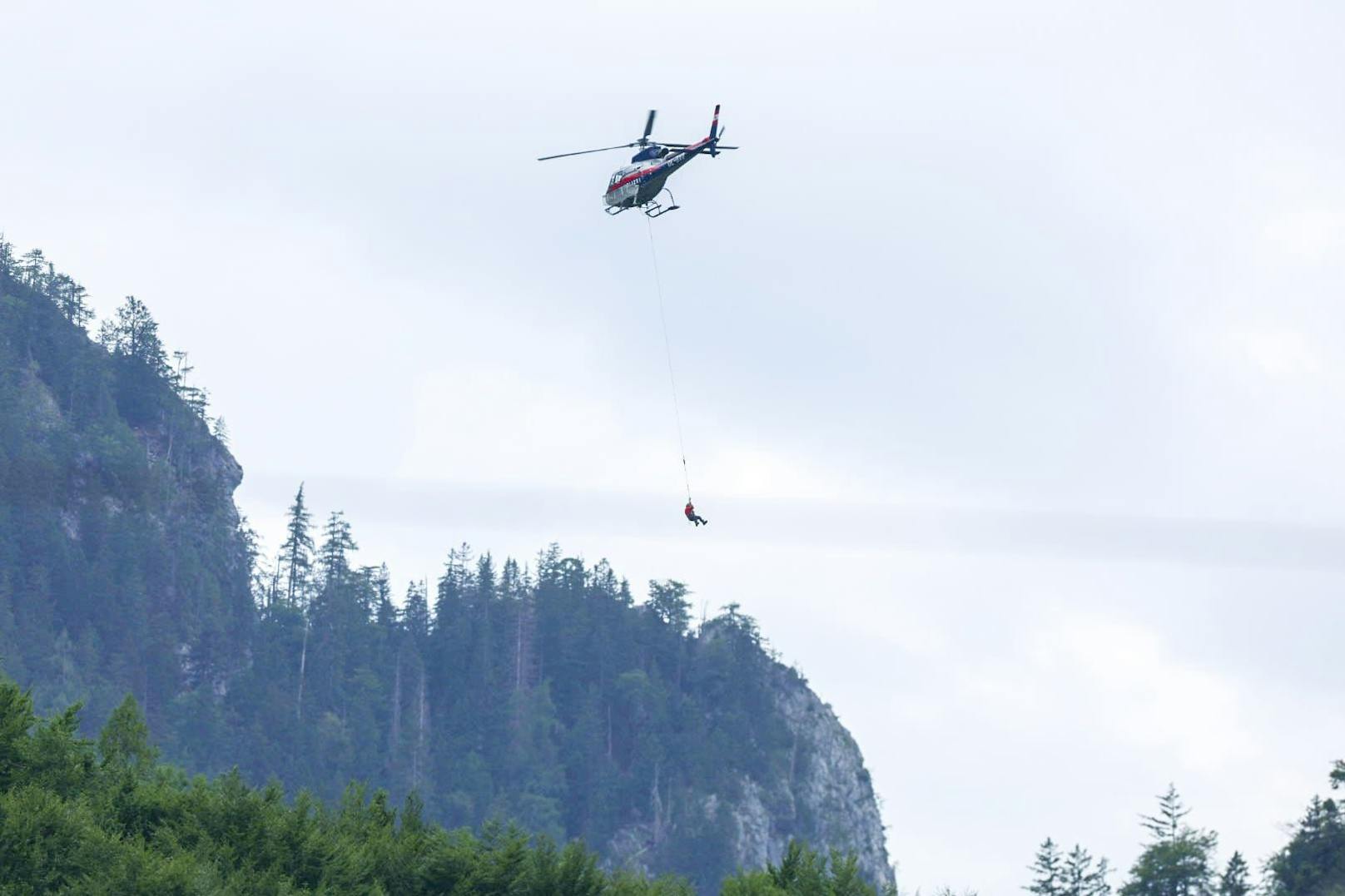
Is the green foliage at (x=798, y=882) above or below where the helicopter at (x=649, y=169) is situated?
below

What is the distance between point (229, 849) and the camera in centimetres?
8838

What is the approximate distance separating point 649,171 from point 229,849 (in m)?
32.3

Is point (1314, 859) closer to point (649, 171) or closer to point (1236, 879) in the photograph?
point (1236, 879)

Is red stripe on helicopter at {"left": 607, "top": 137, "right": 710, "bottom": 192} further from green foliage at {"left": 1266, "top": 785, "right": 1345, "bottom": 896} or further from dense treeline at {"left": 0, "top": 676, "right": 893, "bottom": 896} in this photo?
green foliage at {"left": 1266, "top": 785, "right": 1345, "bottom": 896}

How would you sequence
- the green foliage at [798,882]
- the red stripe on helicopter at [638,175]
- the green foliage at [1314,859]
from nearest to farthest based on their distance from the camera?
the red stripe on helicopter at [638,175]
the green foliage at [798,882]
the green foliage at [1314,859]

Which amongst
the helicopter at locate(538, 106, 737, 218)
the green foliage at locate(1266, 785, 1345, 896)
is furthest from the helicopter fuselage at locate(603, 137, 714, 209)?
the green foliage at locate(1266, 785, 1345, 896)

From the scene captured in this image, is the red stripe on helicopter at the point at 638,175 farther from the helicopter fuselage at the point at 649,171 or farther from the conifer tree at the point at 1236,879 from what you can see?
the conifer tree at the point at 1236,879

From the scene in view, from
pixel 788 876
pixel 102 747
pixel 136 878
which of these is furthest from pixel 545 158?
pixel 102 747

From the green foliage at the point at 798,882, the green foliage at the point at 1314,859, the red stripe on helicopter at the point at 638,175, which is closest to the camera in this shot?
the red stripe on helicopter at the point at 638,175

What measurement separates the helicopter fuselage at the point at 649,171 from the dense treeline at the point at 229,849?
26877 millimetres

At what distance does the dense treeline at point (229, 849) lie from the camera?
82.3m

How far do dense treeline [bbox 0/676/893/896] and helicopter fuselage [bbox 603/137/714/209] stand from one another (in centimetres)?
2688

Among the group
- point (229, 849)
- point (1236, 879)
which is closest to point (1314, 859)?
point (1236, 879)

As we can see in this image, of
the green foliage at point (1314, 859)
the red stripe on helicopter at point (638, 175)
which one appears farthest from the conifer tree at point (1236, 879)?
the red stripe on helicopter at point (638, 175)
